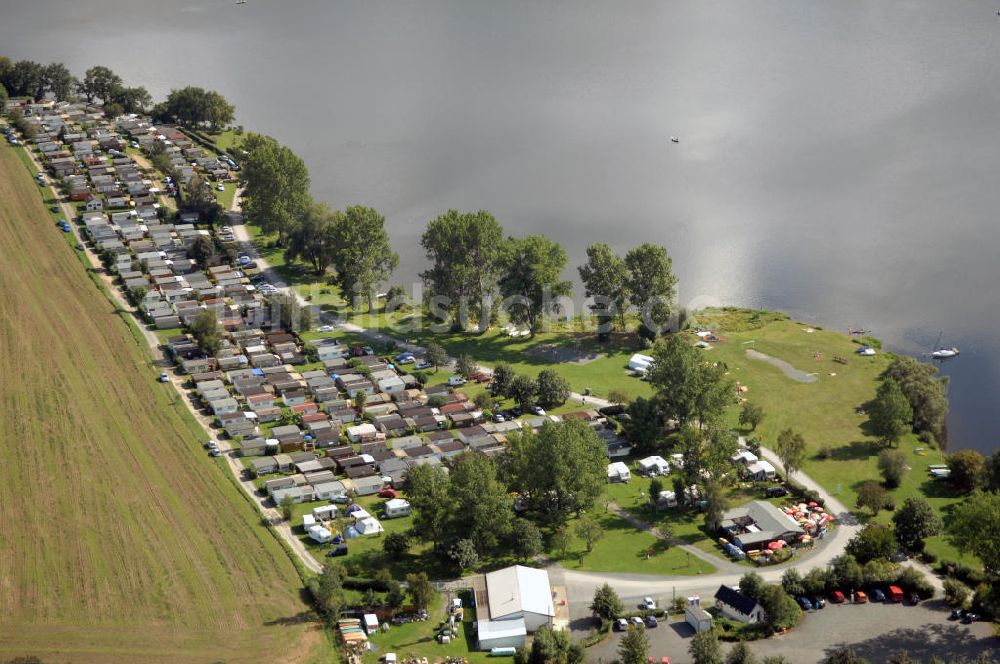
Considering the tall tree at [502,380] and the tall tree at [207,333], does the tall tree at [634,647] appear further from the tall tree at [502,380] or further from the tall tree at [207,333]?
the tall tree at [207,333]

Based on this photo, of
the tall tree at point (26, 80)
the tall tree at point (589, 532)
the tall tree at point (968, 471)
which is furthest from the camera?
the tall tree at point (26, 80)

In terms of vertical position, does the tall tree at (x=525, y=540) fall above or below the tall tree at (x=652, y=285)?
below

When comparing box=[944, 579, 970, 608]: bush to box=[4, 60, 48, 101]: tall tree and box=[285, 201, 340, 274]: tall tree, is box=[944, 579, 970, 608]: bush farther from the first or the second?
box=[4, 60, 48, 101]: tall tree

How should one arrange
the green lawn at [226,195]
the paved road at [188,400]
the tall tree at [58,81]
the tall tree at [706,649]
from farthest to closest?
the tall tree at [58,81] → the green lawn at [226,195] → the paved road at [188,400] → the tall tree at [706,649]

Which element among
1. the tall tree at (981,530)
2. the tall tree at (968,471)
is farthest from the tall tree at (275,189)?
the tall tree at (981,530)

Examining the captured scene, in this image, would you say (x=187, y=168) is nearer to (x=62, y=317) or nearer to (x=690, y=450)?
(x=62, y=317)

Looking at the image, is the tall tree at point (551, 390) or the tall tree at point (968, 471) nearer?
the tall tree at point (968, 471)

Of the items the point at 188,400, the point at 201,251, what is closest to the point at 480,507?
the point at 188,400

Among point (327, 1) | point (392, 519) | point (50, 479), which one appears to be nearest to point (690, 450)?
point (392, 519)
